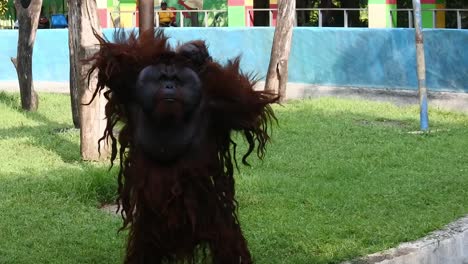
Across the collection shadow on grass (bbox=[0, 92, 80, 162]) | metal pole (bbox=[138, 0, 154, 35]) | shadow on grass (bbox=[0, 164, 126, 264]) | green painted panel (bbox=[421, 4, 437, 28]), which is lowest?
shadow on grass (bbox=[0, 164, 126, 264])

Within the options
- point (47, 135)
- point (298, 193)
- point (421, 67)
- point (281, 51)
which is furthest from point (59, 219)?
point (281, 51)

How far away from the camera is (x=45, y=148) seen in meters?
8.77

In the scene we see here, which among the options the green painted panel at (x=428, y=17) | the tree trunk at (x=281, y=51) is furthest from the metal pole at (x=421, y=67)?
the green painted panel at (x=428, y=17)

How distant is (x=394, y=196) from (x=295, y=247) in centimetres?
160

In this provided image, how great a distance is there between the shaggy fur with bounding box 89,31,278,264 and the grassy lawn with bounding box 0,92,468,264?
1036mm

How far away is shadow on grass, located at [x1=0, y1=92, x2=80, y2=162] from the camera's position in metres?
8.58

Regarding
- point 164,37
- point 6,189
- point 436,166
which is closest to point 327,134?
point 436,166

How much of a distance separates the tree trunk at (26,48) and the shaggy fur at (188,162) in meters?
8.91

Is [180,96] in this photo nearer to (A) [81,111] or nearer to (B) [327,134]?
(A) [81,111]

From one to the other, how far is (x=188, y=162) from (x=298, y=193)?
2.80 meters

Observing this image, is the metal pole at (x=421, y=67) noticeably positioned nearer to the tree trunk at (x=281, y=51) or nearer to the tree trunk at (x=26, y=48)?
the tree trunk at (x=281, y=51)

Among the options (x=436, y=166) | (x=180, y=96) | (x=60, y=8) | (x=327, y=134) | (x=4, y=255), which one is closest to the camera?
(x=180, y=96)

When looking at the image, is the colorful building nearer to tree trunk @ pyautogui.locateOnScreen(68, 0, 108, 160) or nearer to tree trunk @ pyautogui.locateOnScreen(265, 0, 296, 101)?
tree trunk @ pyautogui.locateOnScreen(265, 0, 296, 101)

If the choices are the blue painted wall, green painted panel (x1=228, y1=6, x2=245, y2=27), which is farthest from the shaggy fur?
green painted panel (x1=228, y1=6, x2=245, y2=27)
